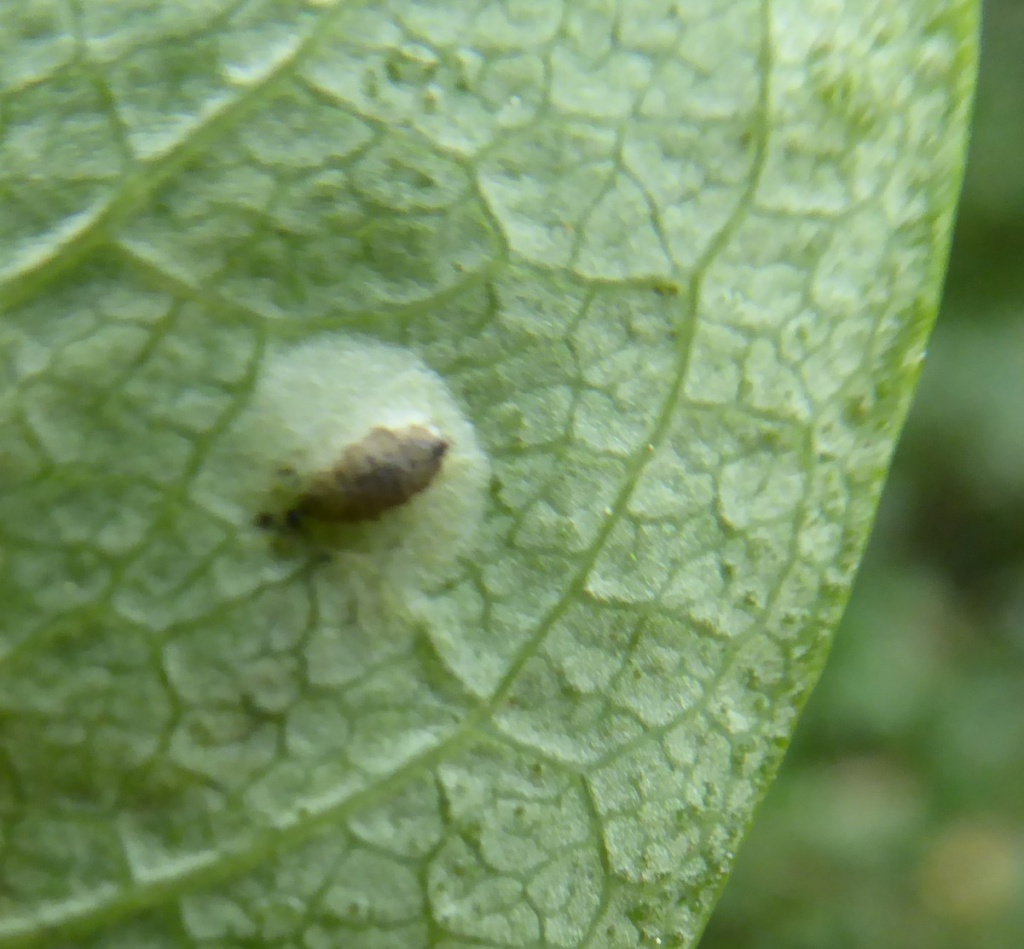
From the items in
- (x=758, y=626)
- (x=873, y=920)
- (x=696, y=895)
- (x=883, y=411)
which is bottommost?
(x=873, y=920)

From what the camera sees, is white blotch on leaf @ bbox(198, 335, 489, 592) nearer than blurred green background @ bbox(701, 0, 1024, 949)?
Yes

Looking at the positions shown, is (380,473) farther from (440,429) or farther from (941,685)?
(941,685)

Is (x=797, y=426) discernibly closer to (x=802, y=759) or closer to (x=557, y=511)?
(x=557, y=511)

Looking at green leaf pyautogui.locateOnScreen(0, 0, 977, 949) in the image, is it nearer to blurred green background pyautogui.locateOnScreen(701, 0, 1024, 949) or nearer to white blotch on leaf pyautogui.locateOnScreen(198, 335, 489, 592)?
white blotch on leaf pyautogui.locateOnScreen(198, 335, 489, 592)

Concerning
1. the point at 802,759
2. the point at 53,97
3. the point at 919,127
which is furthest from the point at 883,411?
the point at 802,759

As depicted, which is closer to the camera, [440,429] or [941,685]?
[440,429]

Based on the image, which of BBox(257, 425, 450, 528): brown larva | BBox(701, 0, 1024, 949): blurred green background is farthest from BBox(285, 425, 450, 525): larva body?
BBox(701, 0, 1024, 949): blurred green background

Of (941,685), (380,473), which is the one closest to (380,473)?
(380,473)
